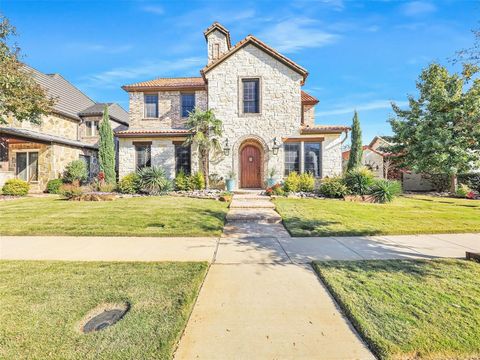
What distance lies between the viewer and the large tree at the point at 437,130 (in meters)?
12.2

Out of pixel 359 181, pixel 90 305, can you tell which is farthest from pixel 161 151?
pixel 90 305

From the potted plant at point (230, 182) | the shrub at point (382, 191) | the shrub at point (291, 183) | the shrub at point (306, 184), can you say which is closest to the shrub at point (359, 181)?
the shrub at point (382, 191)

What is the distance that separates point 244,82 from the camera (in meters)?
15.3

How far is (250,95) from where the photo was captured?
1530cm

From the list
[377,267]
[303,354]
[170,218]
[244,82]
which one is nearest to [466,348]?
[303,354]

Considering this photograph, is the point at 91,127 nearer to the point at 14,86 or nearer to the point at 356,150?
the point at 14,86

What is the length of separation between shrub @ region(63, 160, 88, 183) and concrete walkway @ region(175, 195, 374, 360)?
16.9 meters

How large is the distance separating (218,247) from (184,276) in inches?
66.4

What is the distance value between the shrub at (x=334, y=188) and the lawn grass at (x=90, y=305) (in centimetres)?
1007

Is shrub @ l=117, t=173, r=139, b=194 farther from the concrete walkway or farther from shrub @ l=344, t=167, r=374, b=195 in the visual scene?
shrub @ l=344, t=167, r=374, b=195

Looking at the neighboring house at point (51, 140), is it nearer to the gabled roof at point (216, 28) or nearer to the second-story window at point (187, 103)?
the second-story window at point (187, 103)

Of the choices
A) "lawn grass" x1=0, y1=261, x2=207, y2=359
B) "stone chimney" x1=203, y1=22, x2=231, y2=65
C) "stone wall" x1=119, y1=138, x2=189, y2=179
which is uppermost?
"stone chimney" x1=203, y1=22, x2=231, y2=65

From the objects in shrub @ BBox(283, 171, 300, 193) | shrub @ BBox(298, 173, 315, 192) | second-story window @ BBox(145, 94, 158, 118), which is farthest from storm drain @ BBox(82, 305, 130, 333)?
second-story window @ BBox(145, 94, 158, 118)

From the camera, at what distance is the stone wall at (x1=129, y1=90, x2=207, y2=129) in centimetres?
1638
